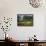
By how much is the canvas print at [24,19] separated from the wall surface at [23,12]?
0.43ft

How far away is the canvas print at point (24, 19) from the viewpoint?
565 centimetres

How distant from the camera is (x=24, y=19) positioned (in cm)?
570

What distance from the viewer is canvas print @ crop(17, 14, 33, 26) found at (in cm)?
565

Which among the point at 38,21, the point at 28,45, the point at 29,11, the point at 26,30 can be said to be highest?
the point at 29,11

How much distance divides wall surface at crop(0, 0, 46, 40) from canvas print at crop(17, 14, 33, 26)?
0.43 ft

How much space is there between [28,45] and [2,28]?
2.01 metres

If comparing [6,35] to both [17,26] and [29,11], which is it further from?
[29,11]

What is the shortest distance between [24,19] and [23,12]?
307mm

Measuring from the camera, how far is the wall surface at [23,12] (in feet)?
18.2

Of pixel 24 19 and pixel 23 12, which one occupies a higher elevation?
pixel 23 12

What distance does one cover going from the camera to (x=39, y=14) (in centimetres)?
559

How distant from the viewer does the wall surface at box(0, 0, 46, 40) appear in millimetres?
5559

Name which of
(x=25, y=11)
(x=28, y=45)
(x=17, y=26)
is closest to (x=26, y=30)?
(x=17, y=26)

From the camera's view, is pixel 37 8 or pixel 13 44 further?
pixel 37 8
